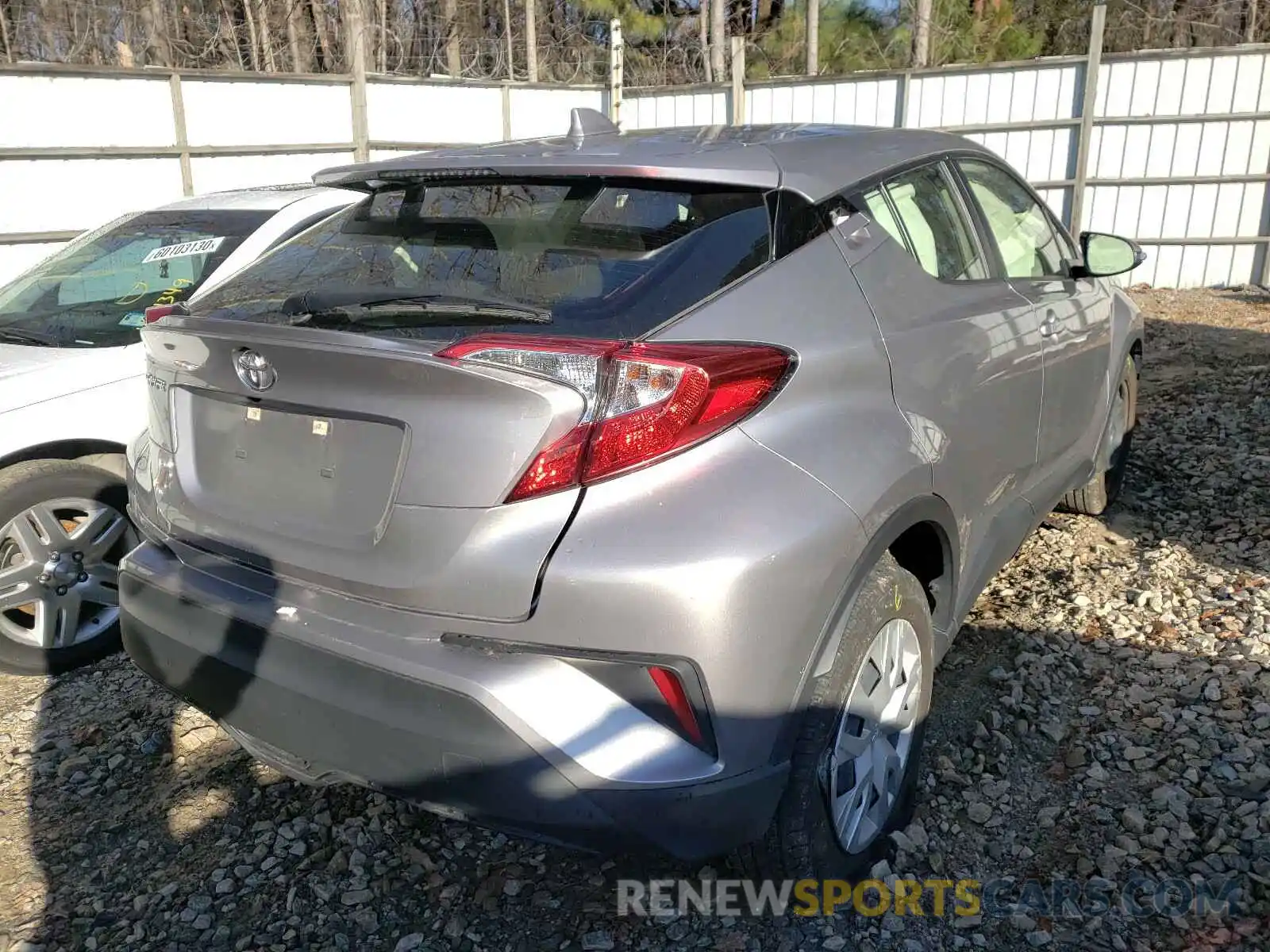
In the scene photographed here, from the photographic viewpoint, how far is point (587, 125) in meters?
2.95

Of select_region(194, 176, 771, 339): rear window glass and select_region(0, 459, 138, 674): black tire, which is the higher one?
select_region(194, 176, 771, 339): rear window glass

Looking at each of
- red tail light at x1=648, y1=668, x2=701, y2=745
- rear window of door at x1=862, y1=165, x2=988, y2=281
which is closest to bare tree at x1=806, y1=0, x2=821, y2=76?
rear window of door at x1=862, y1=165, x2=988, y2=281

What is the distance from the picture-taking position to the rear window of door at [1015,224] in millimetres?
3272

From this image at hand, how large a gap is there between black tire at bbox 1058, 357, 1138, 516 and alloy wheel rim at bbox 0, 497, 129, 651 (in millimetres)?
3811

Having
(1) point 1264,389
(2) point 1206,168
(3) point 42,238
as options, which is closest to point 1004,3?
(2) point 1206,168

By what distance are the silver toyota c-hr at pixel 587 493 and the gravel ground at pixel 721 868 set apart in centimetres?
32

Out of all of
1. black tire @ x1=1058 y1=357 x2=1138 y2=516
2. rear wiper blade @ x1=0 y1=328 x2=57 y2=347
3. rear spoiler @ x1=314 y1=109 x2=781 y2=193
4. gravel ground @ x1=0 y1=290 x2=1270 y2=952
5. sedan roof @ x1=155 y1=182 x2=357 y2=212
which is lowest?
gravel ground @ x1=0 y1=290 x2=1270 y2=952

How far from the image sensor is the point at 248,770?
298 cm

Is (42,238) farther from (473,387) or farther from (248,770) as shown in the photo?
(473,387)

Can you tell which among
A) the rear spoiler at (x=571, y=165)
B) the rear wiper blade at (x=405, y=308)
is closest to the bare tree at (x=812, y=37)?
the rear spoiler at (x=571, y=165)

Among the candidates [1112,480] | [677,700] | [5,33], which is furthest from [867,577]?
[5,33]

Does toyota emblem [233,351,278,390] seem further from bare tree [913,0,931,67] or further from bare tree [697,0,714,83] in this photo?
bare tree [697,0,714,83]

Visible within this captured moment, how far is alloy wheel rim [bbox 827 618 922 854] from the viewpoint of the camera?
2209mm

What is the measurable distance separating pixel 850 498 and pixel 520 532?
675 millimetres
